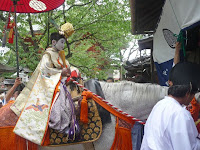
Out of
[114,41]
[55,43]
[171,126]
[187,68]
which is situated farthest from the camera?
[114,41]

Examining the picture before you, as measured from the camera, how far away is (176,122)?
5.43 ft

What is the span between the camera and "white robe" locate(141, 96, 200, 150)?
1.61 metres

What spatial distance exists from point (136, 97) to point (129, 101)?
115 mm

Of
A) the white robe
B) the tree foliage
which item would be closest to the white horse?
the white robe

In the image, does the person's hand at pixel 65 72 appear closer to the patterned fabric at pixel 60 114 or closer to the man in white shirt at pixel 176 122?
the patterned fabric at pixel 60 114

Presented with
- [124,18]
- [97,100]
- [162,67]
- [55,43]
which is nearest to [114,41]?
[124,18]

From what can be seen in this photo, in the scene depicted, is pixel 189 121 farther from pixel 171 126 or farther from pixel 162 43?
pixel 162 43

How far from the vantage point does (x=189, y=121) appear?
1.68 meters

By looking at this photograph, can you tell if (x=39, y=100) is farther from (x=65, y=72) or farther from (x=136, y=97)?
(x=136, y=97)

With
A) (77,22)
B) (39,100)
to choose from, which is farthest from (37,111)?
(77,22)

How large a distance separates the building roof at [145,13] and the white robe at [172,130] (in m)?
2.46

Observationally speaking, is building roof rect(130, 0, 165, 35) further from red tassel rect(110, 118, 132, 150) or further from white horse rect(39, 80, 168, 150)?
red tassel rect(110, 118, 132, 150)

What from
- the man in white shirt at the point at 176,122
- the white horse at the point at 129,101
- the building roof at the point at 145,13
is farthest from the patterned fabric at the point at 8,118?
the building roof at the point at 145,13

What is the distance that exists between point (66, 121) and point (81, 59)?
7.12m
